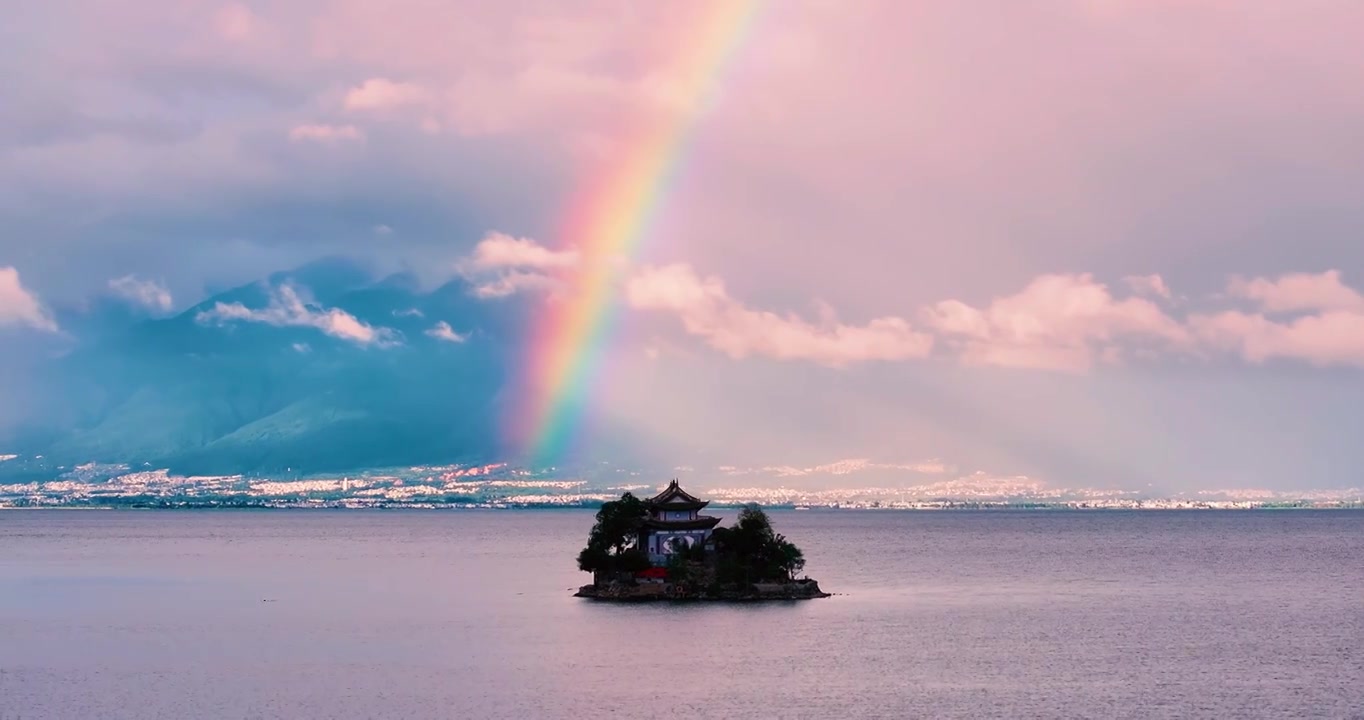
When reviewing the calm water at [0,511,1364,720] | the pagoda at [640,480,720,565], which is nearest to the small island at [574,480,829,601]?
the pagoda at [640,480,720,565]

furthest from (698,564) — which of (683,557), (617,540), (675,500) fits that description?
(617,540)

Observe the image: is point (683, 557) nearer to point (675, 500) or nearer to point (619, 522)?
point (675, 500)

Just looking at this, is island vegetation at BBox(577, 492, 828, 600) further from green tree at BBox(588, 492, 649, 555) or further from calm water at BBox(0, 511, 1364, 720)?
calm water at BBox(0, 511, 1364, 720)

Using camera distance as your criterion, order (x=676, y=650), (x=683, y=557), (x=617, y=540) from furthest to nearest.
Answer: (x=617, y=540) → (x=683, y=557) → (x=676, y=650)

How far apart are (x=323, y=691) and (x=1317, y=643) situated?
5553 cm

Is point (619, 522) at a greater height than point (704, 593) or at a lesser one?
greater

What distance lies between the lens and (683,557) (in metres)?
113

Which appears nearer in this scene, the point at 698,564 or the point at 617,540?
the point at 698,564

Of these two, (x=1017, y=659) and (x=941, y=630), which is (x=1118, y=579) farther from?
(x=1017, y=659)

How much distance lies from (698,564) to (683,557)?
1.45 meters

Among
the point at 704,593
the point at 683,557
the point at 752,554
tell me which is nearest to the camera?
the point at 704,593

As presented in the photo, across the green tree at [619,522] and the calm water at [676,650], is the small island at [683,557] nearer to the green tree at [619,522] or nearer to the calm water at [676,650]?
the green tree at [619,522]

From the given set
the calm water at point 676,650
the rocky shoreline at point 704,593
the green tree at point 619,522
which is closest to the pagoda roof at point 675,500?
the green tree at point 619,522

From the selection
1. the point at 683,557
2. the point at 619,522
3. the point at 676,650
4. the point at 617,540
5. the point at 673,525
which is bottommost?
the point at 676,650
